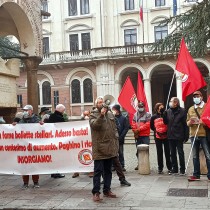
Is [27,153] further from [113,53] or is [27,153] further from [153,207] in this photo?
[113,53]

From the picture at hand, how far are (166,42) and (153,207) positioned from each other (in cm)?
1003

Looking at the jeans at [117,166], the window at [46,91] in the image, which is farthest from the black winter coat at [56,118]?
the window at [46,91]

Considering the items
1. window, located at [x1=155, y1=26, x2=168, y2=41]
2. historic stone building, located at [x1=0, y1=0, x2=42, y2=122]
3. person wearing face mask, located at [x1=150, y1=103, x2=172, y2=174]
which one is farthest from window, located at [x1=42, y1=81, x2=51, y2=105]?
person wearing face mask, located at [x1=150, y1=103, x2=172, y2=174]

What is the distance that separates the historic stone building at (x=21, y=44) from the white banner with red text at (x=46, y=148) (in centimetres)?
169

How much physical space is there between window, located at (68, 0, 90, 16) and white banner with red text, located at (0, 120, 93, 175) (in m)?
31.4

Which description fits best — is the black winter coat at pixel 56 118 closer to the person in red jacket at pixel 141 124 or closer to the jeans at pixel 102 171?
the person in red jacket at pixel 141 124

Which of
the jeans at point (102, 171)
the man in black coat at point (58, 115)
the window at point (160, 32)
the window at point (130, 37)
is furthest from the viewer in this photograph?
the window at point (130, 37)

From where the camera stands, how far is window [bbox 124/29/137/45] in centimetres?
3822

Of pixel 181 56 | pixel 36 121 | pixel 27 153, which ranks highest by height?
pixel 181 56

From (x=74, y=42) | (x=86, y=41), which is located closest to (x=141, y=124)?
(x=86, y=41)

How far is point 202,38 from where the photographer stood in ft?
48.9

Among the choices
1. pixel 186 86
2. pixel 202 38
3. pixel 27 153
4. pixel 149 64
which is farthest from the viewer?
pixel 149 64

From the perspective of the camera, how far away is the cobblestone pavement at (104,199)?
7.20m

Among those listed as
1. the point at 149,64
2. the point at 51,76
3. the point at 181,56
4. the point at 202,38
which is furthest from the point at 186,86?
the point at 51,76
